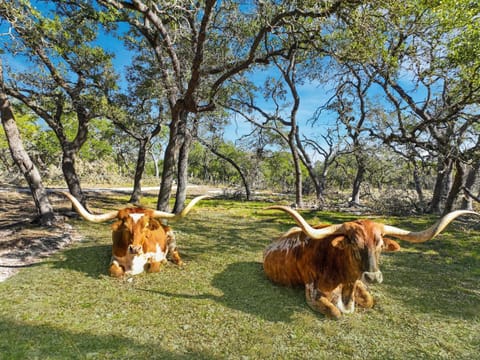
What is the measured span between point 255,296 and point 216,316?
81 cm

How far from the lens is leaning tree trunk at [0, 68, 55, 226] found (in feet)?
23.6

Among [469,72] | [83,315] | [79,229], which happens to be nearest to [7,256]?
[79,229]

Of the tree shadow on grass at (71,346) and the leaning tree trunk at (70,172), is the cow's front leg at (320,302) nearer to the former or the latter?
the tree shadow on grass at (71,346)

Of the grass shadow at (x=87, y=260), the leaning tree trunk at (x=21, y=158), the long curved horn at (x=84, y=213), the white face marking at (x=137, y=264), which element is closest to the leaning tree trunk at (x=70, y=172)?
the leaning tree trunk at (x=21, y=158)

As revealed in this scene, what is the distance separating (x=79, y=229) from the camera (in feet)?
26.1

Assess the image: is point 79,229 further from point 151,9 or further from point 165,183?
point 151,9

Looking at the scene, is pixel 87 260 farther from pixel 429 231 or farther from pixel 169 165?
pixel 429 231

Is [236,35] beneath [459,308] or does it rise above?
above

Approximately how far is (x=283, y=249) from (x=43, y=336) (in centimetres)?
338

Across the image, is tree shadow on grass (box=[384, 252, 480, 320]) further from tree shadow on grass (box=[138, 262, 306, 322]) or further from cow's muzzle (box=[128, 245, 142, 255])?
cow's muzzle (box=[128, 245, 142, 255])

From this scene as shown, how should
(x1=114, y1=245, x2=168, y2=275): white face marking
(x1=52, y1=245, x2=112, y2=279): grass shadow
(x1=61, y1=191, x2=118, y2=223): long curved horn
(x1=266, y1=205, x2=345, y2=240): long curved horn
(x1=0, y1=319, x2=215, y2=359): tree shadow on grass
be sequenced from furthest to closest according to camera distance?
(x1=52, y1=245, x2=112, y2=279): grass shadow < (x1=114, y1=245, x2=168, y2=275): white face marking < (x1=61, y1=191, x2=118, y2=223): long curved horn < (x1=266, y1=205, x2=345, y2=240): long curved horn < (x1=0, y1=319, x2=215, y2=359): tree shadow on grass

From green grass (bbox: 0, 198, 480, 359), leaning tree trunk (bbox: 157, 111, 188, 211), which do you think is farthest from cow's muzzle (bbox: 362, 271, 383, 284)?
leaning tree trunk (bbox: 157, 111, 188, 211)

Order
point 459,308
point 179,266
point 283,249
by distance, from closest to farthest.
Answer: point 459,308 → point 283,249 → point 179,266

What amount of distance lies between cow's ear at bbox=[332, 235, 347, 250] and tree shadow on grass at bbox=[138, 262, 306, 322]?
110 cm
